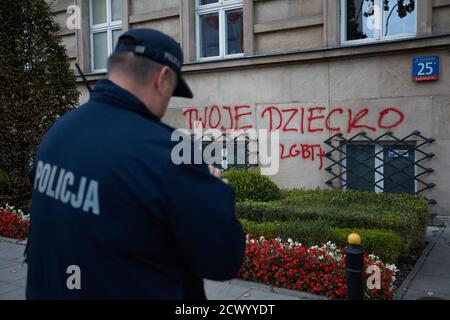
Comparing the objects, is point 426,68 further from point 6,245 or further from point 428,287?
point 6,245

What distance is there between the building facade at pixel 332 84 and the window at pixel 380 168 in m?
0.02

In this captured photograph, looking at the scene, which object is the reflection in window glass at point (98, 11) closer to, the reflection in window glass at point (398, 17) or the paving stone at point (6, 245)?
the paving stone at point (6, 245)

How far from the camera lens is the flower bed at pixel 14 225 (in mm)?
7035

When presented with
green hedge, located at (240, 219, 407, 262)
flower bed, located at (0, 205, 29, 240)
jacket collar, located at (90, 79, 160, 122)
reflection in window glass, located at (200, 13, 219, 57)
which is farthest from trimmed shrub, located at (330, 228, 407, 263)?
reflection in window glass, located at (200, 13, 219, 57)

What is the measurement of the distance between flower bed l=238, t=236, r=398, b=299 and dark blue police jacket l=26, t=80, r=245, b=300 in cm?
295

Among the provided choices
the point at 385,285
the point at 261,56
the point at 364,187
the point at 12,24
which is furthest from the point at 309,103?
the point at 12,24

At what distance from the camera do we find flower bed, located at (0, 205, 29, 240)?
7.04 metres

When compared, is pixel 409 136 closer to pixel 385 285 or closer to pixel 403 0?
pixel 403 0

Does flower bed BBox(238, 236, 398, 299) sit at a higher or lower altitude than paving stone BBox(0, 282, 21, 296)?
higher

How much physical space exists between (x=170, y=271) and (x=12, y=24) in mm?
7598

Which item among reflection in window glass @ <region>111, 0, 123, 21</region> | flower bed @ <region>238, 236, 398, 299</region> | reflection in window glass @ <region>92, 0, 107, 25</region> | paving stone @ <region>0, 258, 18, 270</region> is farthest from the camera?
reflection in window glass @ <region>92, 0, 107, 25</region>

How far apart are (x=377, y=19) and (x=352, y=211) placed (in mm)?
4361

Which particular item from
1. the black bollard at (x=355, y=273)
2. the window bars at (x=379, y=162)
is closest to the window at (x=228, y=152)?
the window bars at (x=379, y=162)

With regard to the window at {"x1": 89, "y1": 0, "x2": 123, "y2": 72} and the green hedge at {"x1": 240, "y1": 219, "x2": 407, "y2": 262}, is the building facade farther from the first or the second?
the green hedge at {"x1": 240, "y1": 219, "x2": 407, "y2": 262}
